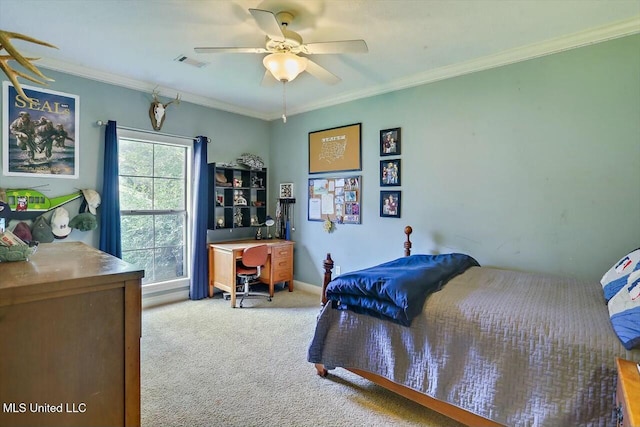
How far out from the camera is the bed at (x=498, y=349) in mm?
1418

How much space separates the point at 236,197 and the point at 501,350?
12.4 ft

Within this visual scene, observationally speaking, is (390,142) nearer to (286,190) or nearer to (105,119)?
(286,190)

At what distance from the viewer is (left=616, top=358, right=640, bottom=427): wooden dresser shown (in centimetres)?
91

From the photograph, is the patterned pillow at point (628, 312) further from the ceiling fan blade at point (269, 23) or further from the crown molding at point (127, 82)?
the crown molding at point (127, 82)

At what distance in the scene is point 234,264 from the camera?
3.89 meters

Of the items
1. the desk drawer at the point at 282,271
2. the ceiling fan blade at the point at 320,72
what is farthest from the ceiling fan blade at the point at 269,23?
the desk drawer at the point at 282,271

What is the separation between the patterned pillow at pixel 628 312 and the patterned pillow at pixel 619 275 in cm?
8

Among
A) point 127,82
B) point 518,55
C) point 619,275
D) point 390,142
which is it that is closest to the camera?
point 619,275

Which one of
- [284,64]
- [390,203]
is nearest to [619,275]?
[390,203]

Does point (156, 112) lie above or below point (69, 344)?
above

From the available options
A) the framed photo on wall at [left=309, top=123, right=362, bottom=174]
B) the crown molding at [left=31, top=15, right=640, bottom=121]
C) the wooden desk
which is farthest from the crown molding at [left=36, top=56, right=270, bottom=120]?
the wooden desk

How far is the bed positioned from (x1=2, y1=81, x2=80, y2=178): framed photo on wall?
297cm

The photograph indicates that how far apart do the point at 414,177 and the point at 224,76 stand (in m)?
2.26

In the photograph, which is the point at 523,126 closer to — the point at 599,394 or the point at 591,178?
the point at 591,178
